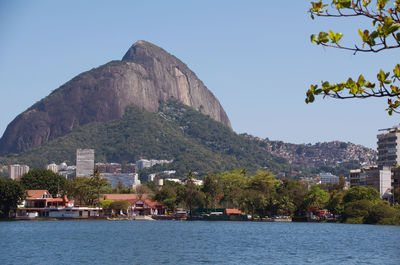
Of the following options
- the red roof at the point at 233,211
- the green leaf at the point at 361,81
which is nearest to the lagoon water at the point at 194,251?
the green leaf at the point at 361,81

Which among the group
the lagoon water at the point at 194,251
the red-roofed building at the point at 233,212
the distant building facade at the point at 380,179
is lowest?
the red-roofed building at the point at 233,212

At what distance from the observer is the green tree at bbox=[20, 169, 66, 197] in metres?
159

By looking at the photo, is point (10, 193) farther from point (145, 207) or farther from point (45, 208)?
point (145, 207)

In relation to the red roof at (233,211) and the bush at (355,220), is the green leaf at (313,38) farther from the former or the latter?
the red roof at (233,211)

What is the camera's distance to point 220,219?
159250 millimetres

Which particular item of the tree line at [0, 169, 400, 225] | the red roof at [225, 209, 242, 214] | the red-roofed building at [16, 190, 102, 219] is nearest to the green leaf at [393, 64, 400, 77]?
the tree line at [0, 169, 400, 225]

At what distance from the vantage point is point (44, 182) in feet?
524

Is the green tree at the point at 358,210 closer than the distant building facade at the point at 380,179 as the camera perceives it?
Yes

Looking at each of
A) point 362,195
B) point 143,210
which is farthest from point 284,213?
point 143,210

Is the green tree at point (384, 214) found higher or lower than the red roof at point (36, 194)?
lower

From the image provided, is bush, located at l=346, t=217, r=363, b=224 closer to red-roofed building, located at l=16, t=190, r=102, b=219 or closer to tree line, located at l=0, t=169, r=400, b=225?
tree line, located at l=0, t=169, r=400, b=225

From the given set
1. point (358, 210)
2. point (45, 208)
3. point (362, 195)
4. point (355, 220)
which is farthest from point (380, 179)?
point (45, 208)

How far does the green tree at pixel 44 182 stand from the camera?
159 m

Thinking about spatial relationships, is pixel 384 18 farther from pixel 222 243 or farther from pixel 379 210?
pixel 379 210
